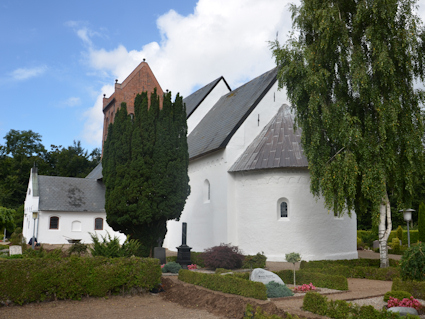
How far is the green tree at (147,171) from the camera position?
46.8 feet

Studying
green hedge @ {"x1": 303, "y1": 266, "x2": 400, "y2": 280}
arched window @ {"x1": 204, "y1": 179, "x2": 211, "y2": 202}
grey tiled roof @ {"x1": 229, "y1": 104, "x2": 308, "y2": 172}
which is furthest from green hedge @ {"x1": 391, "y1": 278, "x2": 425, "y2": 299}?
arched window @ {"x1": 204, "y1": 179, "x2": 211, "y2": 202}

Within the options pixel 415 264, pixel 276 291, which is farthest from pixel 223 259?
pixel 415 264

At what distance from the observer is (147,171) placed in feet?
47.5

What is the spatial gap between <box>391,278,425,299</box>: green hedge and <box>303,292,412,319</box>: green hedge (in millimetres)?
2254

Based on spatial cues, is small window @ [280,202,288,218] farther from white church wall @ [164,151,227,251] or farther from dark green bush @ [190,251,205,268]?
dark green bush @ [190,251,205,268]

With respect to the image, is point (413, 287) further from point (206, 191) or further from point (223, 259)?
point (206, 191)

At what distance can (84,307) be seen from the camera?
25.2 ft

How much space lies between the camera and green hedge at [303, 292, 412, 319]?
18.6 ft

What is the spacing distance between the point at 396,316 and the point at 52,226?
996 inches

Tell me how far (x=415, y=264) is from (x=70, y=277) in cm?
767

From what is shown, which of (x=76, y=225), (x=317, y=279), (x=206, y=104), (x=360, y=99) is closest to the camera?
(x=317, y=279)

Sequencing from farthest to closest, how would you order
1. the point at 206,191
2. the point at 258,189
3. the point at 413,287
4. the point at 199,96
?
the point at 199,96
the point at 206,191
the point at 258,189
the point at 413,287

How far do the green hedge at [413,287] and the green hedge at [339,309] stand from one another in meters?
2.25

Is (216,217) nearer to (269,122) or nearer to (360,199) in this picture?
(269,122)
